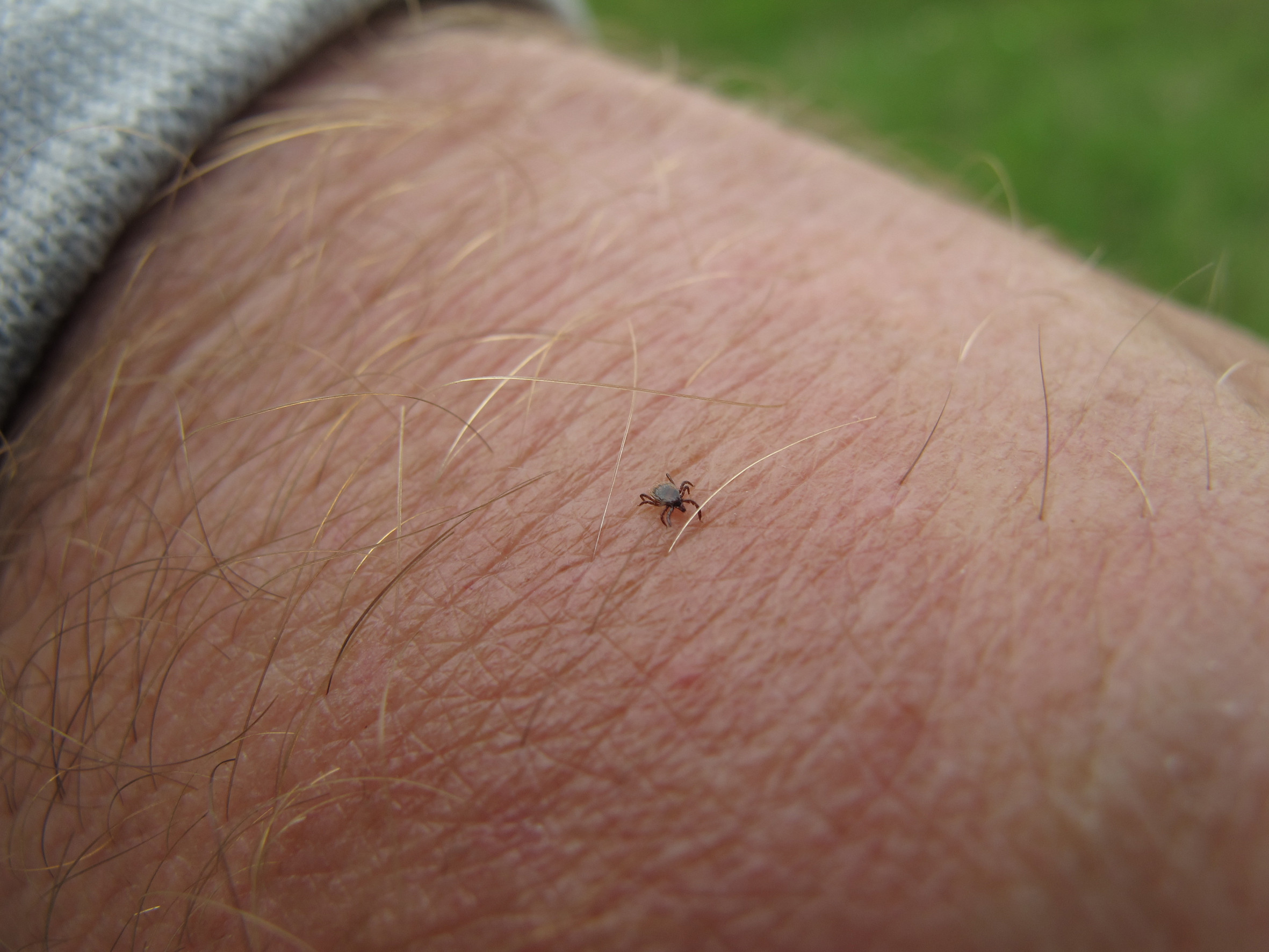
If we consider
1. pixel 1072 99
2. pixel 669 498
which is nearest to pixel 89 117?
pixel 669 498

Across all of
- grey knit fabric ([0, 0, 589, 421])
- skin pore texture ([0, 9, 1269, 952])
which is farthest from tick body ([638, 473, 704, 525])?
grey knit fabric ([0, 0, 589, 421])

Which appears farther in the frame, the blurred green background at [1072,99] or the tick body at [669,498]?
the blurred green background at [1072,99]

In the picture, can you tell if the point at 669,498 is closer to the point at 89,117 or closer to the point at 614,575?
the point at 614,575

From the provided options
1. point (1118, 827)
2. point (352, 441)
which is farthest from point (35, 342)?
point (1118, 827)

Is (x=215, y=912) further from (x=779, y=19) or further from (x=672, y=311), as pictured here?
(x=779, y=19)

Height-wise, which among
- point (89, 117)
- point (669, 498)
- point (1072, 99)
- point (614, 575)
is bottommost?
point (614, 575)

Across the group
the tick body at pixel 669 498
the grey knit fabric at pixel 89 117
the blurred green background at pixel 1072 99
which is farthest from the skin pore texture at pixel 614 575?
the blurred green background at pixel 1072 99

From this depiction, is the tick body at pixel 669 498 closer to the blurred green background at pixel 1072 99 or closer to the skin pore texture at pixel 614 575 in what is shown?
the skin pore texture at pixel 614 575
